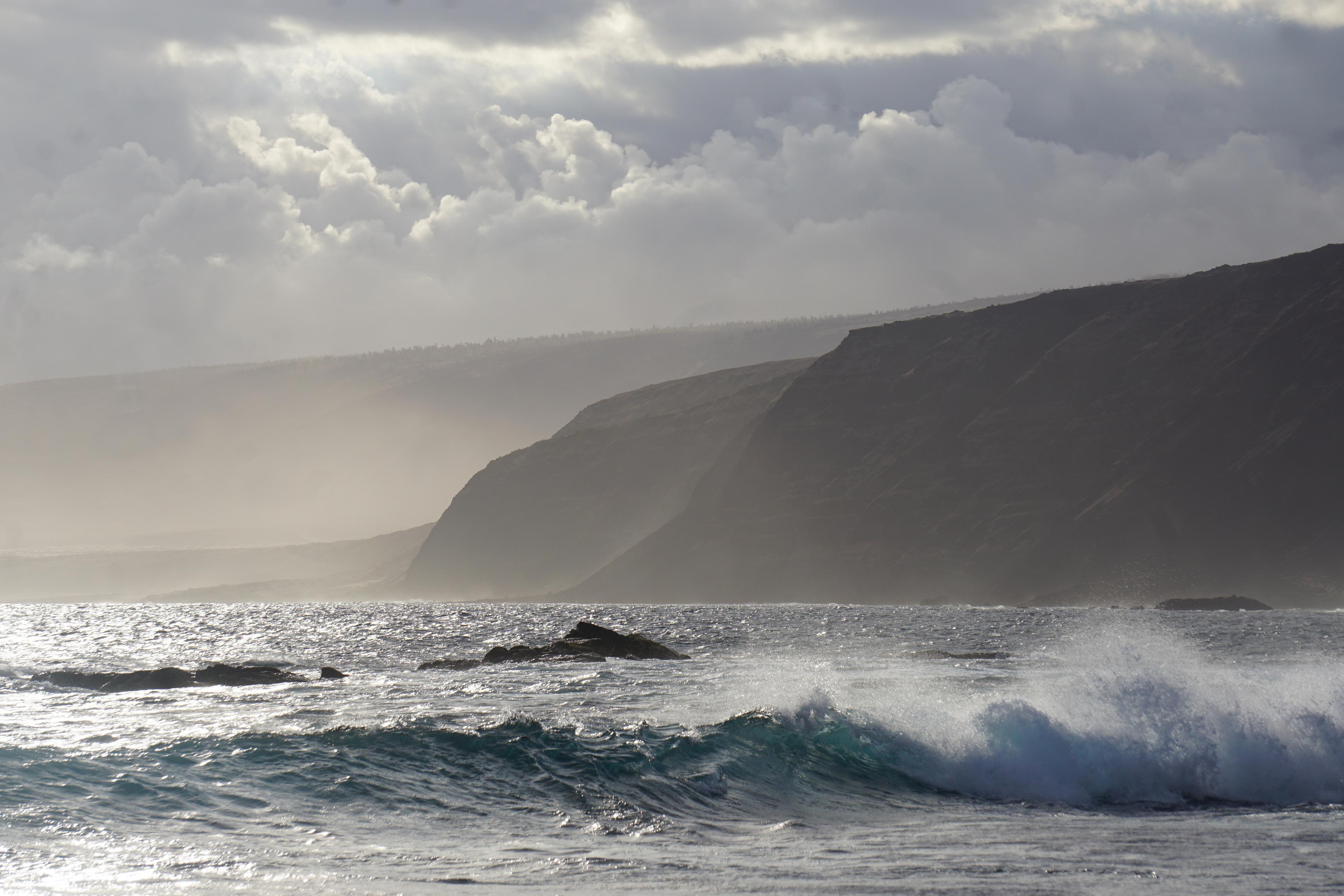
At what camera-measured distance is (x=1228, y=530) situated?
10794cm

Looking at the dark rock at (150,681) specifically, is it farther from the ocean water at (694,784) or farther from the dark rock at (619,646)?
the dark rock at (619,646)

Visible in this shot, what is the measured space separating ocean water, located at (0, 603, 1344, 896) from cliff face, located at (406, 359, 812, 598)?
12178cm

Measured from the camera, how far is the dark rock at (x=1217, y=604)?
95.9 meters

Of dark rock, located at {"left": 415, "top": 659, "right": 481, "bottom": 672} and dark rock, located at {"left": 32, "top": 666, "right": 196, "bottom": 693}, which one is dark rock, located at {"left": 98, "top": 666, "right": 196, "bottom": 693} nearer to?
dark rock, located at {"left": 32, "top": 666, "right": 196, "bottom": 693}

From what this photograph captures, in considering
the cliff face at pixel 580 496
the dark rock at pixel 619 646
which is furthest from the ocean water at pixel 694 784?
the cliff face at pixel 580 496

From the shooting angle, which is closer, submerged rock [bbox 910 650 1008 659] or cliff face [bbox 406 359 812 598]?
submerged rock [bbox 910 650 1008 659]

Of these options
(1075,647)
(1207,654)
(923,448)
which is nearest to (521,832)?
(1207,654)

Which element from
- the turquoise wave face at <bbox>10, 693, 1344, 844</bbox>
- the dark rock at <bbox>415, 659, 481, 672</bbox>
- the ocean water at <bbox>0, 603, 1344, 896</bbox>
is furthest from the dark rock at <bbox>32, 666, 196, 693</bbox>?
the turquoise wave face at <bbox>10, 693, 1344, 844</bbox>

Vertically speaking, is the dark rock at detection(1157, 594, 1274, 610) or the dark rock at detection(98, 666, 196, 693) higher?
the dark rock at detection(98, 666, 196, 693)

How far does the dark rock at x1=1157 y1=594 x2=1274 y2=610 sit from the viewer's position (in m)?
95.9

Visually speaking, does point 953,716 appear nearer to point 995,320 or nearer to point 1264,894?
→ point 1264,894

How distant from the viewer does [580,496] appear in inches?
6304

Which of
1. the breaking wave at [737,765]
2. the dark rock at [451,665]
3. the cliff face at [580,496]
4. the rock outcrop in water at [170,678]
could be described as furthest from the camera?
the cliff face at [580,496]

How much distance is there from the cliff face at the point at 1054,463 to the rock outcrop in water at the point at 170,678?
89.7m
